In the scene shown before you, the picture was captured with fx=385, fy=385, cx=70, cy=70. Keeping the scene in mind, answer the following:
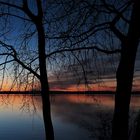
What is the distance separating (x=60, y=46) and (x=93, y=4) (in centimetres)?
144

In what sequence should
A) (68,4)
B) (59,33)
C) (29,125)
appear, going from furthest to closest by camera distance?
1. (29,125)
2. (59,33)
3. (68,4)

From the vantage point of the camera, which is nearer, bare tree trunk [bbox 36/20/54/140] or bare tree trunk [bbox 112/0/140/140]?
bare tree trunk [bbox 112/0/140/140]

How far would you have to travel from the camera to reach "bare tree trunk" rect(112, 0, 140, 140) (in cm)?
746

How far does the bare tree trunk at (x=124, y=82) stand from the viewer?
746cm

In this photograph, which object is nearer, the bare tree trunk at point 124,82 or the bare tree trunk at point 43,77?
the bare tree trunk at point 124,82

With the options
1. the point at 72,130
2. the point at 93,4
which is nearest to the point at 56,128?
the point at 72,130

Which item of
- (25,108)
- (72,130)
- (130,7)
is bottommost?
(72,130)

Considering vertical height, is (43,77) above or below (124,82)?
above

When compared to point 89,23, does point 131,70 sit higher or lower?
lower

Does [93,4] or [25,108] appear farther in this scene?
[25,108]

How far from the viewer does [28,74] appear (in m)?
9.70

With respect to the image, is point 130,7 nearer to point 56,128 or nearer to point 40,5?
point 40,5

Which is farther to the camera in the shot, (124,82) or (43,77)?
(43,77)

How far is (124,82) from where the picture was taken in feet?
24.7
